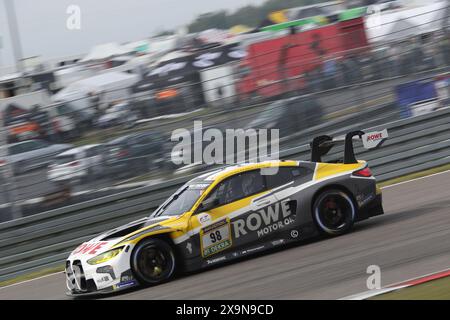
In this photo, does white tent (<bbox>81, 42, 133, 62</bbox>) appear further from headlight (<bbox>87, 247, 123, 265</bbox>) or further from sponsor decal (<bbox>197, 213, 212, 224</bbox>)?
headlight (<bbox>87, 247, 123, 265</bbox>)

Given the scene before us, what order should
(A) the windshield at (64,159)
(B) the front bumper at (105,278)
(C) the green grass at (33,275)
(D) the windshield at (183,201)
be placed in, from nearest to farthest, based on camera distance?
(B) the front bumper at (105,278)
(D) the windshield at (183,201)
(C) the green grass at (33,275)
(A) the windshield at (64,159)

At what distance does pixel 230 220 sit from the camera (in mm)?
9781

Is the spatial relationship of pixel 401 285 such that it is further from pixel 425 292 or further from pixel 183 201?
pixel 183 201

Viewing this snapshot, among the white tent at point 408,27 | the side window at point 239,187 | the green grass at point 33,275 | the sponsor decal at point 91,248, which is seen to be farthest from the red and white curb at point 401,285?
the white tent at point 408,27

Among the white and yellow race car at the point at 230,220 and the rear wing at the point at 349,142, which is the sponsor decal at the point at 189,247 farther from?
the rear wing at the point at 349,142

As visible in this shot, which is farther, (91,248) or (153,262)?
(91,248)

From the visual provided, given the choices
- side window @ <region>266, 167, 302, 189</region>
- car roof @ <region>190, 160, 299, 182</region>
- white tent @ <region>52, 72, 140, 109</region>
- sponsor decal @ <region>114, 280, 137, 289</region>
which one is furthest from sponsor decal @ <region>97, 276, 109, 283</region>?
white tent @ <region>52, 72, 140, 109</region>

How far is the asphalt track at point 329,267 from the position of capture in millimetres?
7645

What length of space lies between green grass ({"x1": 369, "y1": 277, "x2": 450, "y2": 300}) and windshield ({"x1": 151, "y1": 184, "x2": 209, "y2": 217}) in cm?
365

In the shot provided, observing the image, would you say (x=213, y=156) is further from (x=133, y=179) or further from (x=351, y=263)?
(x=351, y=263)

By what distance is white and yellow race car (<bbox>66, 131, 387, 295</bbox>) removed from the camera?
9.23 metres

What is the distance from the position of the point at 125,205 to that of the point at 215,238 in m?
4.44

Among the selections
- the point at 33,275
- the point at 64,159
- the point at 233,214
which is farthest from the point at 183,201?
the point at 64,159
